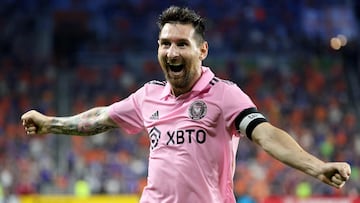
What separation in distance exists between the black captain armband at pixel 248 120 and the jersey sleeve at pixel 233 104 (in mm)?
24

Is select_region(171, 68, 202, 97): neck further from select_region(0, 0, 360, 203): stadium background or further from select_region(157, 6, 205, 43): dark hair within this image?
select_region(0, 0, 360, 203): stadium background

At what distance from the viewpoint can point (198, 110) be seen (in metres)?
4.10

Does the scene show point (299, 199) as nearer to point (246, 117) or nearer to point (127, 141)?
point (127, 141)

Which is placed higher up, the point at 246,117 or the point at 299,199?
the point at 246,117

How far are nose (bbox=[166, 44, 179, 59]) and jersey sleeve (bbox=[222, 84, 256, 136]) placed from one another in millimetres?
321

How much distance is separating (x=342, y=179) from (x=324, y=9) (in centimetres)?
1870

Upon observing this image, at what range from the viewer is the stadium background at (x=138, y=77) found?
15.2m

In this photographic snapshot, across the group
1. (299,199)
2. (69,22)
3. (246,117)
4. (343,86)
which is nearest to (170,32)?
(246,117)

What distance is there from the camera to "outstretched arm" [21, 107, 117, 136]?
15.5 ft

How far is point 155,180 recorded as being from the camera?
412cm

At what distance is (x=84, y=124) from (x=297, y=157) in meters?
1.69

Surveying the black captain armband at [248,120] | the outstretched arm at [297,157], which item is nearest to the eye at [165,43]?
the black captain armband at [248,120]

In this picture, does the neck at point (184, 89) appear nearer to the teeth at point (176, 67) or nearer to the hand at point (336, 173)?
the teeth at point (176, 67)

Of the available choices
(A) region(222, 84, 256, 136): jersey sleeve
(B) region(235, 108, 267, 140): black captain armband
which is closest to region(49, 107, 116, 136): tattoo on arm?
(A) region(222, 84, 256, 136): jersey sleeve
